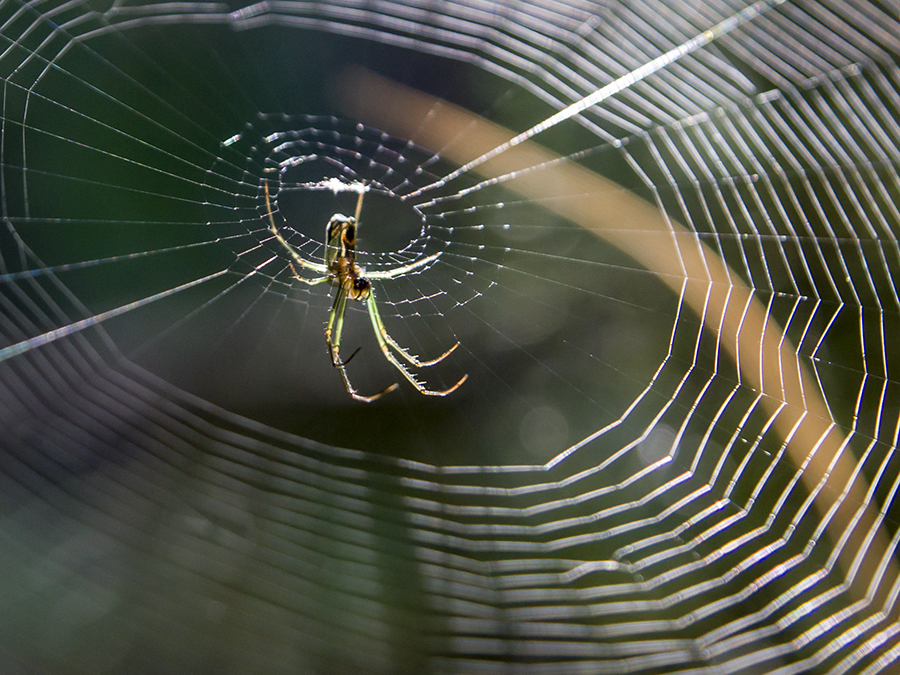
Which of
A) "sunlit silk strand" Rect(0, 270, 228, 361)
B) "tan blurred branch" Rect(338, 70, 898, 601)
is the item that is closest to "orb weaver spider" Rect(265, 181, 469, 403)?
"sunlit silk strand" Rect(0, 270, 228, 361)

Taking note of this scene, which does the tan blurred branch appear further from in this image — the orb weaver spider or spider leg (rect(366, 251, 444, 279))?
the orb weaver spider

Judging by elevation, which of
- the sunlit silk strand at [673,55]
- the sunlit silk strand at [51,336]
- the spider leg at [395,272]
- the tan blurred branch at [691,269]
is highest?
the sunlit silk strand at [673,55]

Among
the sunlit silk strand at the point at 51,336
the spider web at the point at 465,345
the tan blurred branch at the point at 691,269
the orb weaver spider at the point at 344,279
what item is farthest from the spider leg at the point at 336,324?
the tan blurred branch at the point at 691,269

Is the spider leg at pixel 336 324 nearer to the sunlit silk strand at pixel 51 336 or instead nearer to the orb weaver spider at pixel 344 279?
the orb weaver spider at pixel 344 279

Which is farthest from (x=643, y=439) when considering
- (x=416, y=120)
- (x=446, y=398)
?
(x=416, y=120)

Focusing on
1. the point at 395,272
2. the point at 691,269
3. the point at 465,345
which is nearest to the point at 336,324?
the point at 395,272

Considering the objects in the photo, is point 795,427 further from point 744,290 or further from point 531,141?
point 531,141
